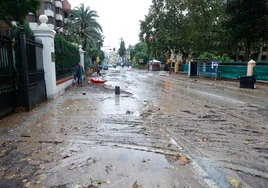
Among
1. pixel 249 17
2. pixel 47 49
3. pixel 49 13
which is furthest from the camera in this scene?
pixel 49 13

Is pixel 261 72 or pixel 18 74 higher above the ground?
pixel 18 74

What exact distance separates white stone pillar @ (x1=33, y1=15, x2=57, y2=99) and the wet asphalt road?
9.99 feet

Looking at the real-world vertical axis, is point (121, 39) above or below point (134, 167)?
above

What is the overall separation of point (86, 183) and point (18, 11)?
16069 millimetres

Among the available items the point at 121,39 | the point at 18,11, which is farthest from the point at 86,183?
the point at 121,39

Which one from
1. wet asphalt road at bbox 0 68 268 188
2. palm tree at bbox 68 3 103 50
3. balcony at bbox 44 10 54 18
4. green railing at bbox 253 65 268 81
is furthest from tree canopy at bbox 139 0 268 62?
wet asphalt road at bbox 0 68 268 188

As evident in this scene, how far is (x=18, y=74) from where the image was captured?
7.91m

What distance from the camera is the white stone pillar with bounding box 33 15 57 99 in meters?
10.0

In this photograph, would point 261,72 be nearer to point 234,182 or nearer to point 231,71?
point 231,71

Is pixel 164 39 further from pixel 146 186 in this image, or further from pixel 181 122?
pixel 146 186

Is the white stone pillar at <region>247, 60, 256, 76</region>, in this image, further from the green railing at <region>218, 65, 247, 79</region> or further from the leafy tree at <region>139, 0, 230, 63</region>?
the leafy tree at <region>139, 0, 230, 63</region>

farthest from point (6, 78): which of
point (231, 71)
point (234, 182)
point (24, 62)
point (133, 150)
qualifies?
point (231, 71)

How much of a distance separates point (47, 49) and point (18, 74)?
2687 mm

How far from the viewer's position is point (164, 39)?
139 ft
